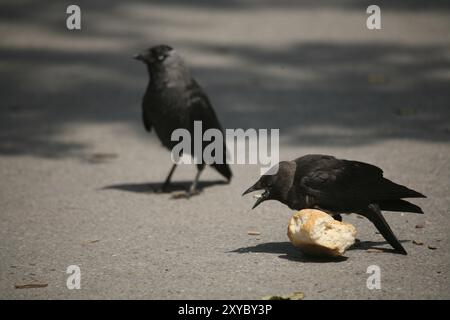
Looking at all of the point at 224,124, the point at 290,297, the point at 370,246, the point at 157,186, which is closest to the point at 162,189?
the point at 157,186

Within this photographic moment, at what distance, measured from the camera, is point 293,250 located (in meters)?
5.89

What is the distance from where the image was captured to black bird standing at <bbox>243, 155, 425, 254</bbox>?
5.60 meters

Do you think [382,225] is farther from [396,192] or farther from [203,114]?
[203,114]

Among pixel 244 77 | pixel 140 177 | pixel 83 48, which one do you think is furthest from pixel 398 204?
pixel 83 48

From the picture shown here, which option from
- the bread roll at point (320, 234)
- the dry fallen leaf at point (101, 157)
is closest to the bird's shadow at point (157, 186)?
the dry fallen leaf at point (101, 157)

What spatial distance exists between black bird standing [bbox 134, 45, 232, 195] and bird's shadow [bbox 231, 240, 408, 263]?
191 centimetres

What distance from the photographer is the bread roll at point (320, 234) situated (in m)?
5.38

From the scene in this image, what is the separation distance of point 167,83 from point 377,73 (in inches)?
190

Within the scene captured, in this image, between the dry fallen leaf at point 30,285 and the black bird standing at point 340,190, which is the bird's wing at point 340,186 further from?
the dry fallen leaf at point 30,285

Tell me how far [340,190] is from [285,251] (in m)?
0.60

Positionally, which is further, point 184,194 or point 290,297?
point 184,194

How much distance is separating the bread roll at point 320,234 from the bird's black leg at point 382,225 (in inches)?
7.1

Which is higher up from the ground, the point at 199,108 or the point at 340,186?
the point at 199,108

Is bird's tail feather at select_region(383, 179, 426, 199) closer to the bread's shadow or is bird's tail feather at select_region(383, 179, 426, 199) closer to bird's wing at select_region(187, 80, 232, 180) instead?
the bread's shadow
